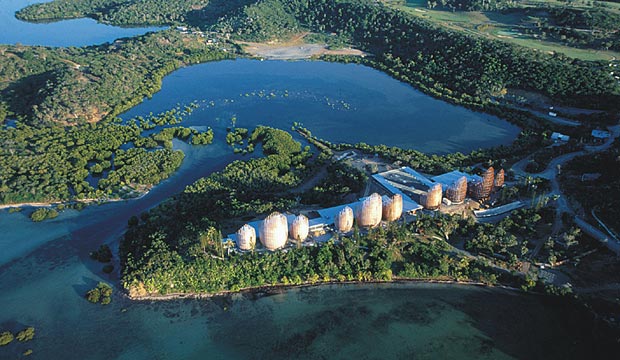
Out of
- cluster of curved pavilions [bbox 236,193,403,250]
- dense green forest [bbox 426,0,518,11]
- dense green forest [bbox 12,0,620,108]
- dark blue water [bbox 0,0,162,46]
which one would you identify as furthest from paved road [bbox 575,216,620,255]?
dark blue water [bbox 0,0,162,46]

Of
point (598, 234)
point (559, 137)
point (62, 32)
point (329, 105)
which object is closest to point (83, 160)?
point (329, 105)

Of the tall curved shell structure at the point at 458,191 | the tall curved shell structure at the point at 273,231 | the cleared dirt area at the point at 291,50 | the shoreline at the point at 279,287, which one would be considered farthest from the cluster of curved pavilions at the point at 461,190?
the cleared dirt area at the point at 291,50

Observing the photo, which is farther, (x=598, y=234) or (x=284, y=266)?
(x=598, y=234)

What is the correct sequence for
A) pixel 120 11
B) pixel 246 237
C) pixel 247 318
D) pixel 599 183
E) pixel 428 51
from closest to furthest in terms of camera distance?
pixel 247 318 → pixel 246 237 → pixel 599 183 → pixel 428 51 → pixel 120 11

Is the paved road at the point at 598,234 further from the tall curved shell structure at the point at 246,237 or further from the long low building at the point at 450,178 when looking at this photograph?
the tall curved shell structure at the point at 246,237

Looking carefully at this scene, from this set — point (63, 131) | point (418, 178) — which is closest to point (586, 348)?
point (418, 178)

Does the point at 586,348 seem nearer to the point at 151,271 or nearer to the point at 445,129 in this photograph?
the point at 151,271

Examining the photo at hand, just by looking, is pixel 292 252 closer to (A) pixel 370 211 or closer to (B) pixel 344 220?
(B) pixel 344 220
